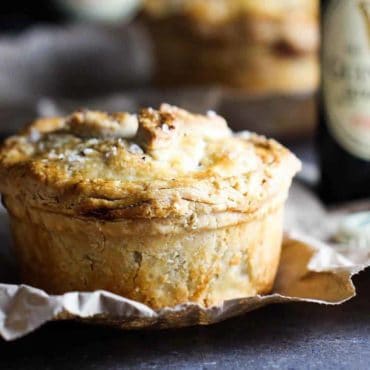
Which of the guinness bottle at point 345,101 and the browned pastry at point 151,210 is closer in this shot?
the browned pastry at point 151,210

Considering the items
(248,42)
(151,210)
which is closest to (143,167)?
(151,210)

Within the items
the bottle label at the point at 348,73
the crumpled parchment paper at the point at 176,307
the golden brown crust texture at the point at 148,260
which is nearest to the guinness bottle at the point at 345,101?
the bottle label at the point at 348,73

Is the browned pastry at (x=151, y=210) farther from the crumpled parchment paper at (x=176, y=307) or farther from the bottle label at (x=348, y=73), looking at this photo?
the bottle label at (x=348, y=73)

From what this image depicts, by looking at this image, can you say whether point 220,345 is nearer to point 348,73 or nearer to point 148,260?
point 148,260

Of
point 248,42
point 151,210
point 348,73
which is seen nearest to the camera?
point 151,210

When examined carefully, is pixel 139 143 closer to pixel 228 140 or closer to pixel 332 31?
pixel 228 140

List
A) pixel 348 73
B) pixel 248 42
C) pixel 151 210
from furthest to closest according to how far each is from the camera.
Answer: pixel 248 42 → pixel 348 73 → pixel 151 210
